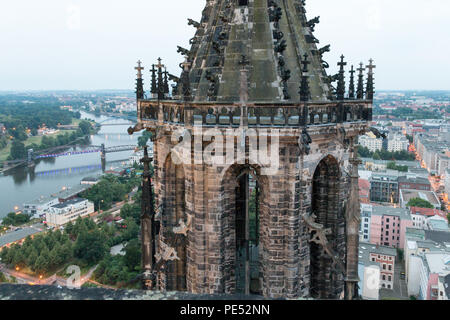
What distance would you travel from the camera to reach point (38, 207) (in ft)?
252

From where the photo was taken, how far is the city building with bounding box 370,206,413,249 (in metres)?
63.6

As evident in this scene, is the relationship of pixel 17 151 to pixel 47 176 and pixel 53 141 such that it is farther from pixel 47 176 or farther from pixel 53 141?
pixel 53 141

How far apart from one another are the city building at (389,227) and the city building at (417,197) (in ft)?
44.0

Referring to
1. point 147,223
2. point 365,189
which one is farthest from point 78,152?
point 147,223

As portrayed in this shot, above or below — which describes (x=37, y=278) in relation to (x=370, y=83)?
below

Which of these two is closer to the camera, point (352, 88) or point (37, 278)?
point (352, 88)

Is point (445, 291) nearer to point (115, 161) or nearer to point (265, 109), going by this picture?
point (265, 109)

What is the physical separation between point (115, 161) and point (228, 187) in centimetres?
12932

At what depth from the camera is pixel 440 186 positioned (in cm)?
10281

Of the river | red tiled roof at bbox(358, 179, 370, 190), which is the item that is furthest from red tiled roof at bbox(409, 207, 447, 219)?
the river

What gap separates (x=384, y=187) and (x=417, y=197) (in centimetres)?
1485

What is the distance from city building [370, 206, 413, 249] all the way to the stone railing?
5939 centimetres

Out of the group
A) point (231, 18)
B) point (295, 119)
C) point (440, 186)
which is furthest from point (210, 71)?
point (440, 186)
